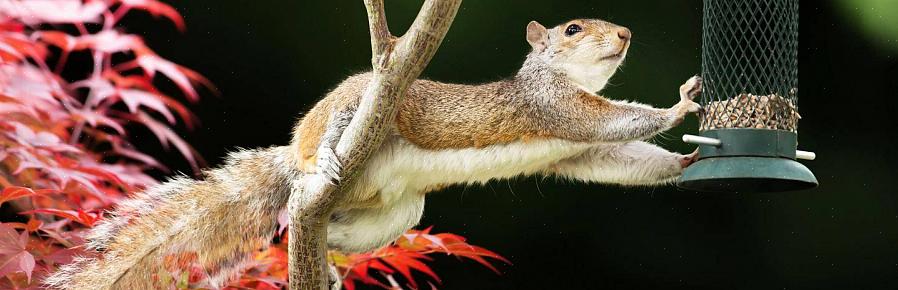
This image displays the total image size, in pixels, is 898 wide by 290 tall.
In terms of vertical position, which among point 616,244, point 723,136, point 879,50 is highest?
point 879,50

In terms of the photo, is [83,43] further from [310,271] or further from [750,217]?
[750,217]

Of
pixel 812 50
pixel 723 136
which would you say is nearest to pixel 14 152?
pixel 723 136

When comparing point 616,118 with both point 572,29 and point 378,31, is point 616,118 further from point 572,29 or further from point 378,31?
point 378,31

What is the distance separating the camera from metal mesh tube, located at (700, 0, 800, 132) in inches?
91.1

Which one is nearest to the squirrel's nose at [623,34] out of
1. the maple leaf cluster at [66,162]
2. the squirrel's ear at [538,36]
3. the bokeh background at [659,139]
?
the squirrel's ear at [538,36]

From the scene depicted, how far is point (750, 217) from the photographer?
4.42m

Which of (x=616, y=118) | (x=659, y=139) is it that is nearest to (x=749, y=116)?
(x=616, y=118)

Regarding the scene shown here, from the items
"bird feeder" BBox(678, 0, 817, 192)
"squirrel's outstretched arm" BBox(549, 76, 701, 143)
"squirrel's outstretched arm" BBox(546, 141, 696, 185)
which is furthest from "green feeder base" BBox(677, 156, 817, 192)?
"squirrel's outstretched arm" BBox(546, 141, 696, 185)

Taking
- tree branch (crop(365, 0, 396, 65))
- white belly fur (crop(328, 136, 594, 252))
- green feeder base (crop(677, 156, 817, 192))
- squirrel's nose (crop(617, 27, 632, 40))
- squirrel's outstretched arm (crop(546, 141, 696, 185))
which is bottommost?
white belly fur (crop(328, 136, 594, 252))

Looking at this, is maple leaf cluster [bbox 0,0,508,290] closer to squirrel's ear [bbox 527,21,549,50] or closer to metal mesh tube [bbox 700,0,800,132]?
squirrel's ear [bbox 527,21,549,50]

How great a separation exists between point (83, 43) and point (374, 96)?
0.92 meters

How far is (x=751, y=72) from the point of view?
2381 mm

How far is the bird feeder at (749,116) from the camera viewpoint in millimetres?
2221

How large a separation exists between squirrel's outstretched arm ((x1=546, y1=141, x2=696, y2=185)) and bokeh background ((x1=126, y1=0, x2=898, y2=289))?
1395mm
